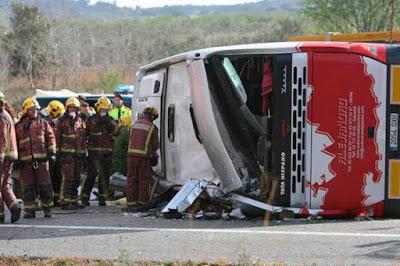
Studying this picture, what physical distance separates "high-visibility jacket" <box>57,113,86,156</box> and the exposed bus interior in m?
3.06

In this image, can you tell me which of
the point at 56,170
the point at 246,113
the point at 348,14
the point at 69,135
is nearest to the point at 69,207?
the point at 56,170

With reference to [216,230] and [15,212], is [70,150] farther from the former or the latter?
[216,230]

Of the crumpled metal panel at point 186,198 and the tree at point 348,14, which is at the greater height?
the tree at point 348,14

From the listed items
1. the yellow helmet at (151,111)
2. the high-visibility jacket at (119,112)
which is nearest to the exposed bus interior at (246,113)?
the yellow helmet at (151,111)

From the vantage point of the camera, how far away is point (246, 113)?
375 inches

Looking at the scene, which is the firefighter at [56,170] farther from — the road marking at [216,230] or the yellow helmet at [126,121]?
the road marking at [216,230]

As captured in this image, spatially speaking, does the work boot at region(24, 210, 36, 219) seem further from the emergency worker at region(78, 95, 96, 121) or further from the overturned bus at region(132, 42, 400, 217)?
the overturned bus at region(132, 42, 400, 217)

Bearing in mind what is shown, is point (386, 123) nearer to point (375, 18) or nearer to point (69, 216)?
point (69, 216)

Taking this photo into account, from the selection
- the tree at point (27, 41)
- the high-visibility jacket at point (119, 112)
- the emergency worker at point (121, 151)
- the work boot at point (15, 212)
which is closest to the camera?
the work boot at point (15, 212)

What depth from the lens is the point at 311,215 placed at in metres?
9.11

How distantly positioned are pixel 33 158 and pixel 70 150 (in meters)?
1.29

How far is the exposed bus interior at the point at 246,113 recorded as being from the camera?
9.31 m

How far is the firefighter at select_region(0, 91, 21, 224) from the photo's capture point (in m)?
9.65

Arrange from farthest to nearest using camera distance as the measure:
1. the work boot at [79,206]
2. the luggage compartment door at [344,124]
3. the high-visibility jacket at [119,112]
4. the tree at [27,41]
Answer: the tree at [27,41]
the high-visibility jacket at [119,112]
the work boot at [79,206]
the luggage compartment door at [344,124]
